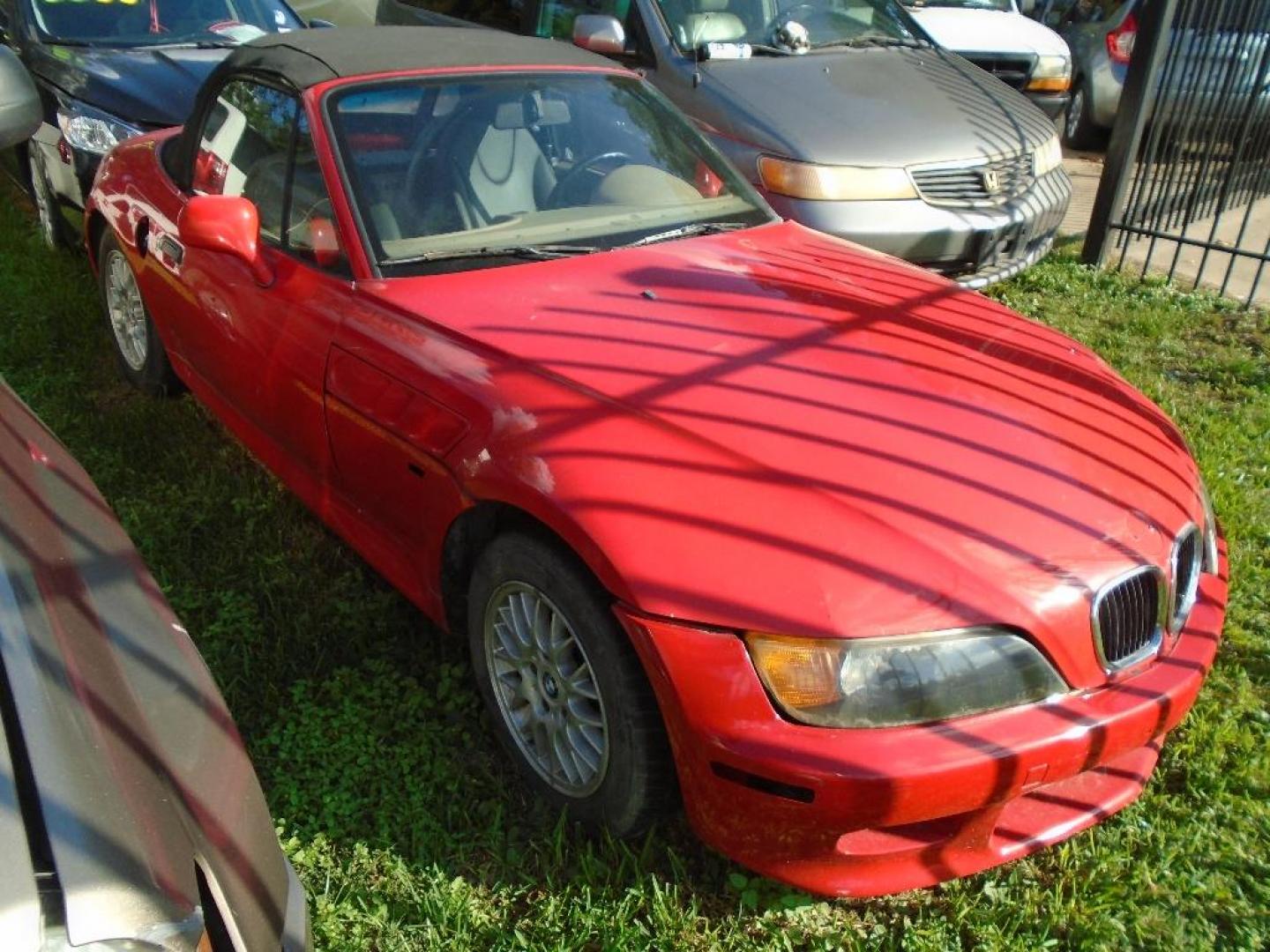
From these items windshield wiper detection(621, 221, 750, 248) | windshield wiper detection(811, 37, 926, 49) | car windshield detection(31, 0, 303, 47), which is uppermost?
windshield wiper detection(811, 37, 926, 49)

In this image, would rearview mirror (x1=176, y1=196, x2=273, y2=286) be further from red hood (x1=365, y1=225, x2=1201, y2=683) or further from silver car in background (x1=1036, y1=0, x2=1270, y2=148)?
silver car in background (x1=1036, y1=0, x2=1270, y2=148)

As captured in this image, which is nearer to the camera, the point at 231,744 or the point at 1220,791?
the point at 231,744

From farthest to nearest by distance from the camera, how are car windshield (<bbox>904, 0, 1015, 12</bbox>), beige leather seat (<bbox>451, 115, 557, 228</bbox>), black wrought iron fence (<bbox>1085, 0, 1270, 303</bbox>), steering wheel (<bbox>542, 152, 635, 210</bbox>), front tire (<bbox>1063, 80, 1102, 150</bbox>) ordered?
car windshield (<bbox>904, 0, 1015, 12</bbox>) < front tire (<bbox>1063, 80, 1102, 150</bbox>) < black wrought iron fence (<bbox>1085, 0, 1270, 303</bbox>) < steering wheel (<bbox>542, 152, 635, 210</bbox>) < beige leather seat (<bbox>451, 115, 557, 228</bbox>)

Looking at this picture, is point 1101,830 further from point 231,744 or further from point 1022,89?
point 1022,89

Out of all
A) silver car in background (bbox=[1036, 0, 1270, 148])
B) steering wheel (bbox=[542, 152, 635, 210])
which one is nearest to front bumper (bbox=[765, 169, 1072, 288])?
silver car in background (bbox=[1036, 0, 1270, 148])

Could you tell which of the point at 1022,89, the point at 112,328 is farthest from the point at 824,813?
the point at 1022,89

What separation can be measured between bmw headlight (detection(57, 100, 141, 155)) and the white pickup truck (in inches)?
236

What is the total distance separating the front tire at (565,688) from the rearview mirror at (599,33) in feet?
11.8

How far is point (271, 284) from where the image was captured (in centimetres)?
311

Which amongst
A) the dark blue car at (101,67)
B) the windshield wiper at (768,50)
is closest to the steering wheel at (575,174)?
the windshield wiper at (768,50)

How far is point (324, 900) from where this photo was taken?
230cm

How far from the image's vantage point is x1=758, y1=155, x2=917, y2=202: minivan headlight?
474 centimetres

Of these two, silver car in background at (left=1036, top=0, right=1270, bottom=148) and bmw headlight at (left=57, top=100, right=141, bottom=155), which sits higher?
silver car in background at (left=1036, top=0, right=1270, bottom=148)

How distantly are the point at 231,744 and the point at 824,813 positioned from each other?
39.1 inches
